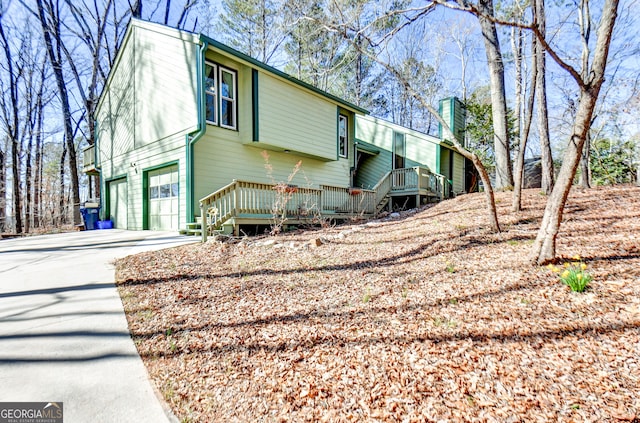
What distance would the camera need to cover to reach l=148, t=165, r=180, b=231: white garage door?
9.12m

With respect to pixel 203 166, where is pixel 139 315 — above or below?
below

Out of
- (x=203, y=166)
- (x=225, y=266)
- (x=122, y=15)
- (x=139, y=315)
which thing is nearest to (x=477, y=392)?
(x=139, y=315)

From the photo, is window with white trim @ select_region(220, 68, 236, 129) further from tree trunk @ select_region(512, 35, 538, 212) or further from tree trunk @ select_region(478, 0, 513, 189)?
tree trunk @ select_region(478, 0, 513, 189)

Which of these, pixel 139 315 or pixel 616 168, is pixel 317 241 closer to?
pixel 139 315

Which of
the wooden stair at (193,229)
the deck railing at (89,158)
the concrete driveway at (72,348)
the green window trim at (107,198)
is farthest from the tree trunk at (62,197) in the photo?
the concrete driveway at (72,348)

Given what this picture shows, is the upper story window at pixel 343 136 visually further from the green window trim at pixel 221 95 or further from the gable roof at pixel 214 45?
→ the green window trim at pixel 221 95

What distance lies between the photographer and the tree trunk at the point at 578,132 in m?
3.14

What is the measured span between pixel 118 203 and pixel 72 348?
1059 cm

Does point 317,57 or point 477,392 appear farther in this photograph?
point 317,57

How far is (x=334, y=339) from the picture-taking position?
2.50 meters

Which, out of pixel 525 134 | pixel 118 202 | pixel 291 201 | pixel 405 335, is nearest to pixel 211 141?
pixel 291 201

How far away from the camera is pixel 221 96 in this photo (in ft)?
28.8

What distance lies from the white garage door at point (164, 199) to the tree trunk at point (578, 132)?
8.44m

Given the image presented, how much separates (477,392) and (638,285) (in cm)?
210
